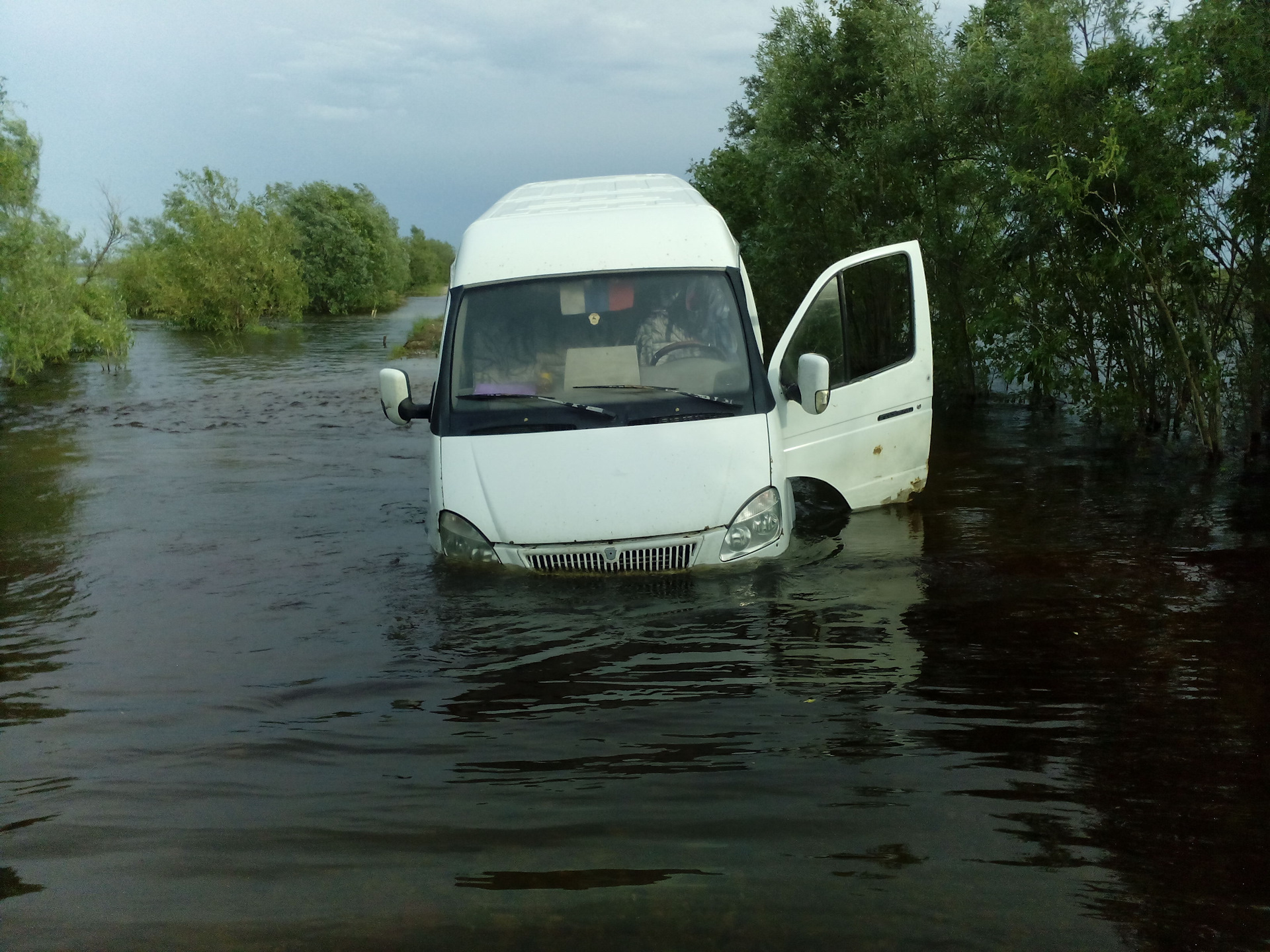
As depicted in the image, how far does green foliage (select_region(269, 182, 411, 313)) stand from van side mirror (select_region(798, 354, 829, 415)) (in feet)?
242

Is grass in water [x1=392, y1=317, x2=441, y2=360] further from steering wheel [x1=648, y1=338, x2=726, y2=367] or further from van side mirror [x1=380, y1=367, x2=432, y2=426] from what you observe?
steering wheel [x1=648, y1=338, x2=726, y2=367]

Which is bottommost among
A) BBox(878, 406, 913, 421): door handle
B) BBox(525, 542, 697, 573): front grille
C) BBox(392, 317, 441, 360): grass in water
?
BBox(525, 542, 697, 573): front grille

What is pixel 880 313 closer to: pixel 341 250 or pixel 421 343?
pixel 421 343

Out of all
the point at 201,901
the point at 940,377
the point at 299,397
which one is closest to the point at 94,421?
the point at 299,397

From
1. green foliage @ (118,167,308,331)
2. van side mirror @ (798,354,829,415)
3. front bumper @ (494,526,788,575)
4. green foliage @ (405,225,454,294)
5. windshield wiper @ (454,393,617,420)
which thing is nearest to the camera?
front bumper @ (494,526,788,575)

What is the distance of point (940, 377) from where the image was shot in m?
17.7

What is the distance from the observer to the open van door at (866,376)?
759 cm

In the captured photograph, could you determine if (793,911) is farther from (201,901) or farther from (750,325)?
(750,325)

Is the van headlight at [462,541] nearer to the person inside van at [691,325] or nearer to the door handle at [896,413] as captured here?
the person inside van at [691,325]

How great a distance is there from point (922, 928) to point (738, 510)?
3.21 metres

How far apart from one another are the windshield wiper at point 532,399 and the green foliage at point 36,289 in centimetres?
1758

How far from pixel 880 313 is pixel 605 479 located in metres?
2.88

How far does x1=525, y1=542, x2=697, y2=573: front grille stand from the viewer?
6086mm

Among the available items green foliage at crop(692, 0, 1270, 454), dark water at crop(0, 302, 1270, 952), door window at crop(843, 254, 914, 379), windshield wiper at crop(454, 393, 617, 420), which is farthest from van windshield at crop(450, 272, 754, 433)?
green foliage at crop(692, 0, 1270, 454)
